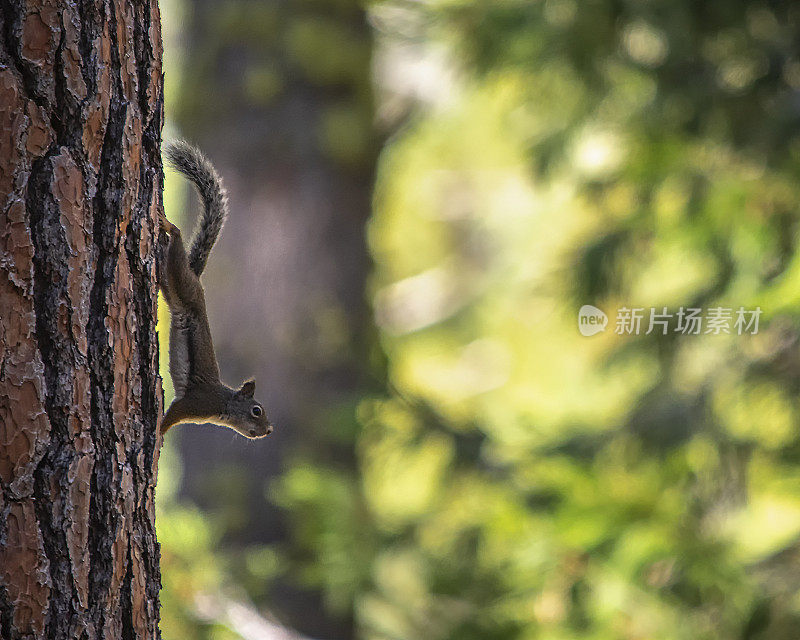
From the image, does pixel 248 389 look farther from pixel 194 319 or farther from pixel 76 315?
pixel 76 315

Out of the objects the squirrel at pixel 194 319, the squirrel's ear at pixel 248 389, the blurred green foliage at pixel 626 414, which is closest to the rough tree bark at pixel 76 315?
the squirrel at pixel 194 319

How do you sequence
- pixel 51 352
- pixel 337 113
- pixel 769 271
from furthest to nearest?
pixel 337 113 < pixel 769 271 < pixel 51 352

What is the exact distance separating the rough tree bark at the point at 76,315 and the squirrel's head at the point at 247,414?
327mm

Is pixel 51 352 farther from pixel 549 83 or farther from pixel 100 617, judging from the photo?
pixel 549 83

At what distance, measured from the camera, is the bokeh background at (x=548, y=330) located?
2.46m

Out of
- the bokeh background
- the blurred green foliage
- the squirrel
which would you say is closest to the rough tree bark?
the squirrel

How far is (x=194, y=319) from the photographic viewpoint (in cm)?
125

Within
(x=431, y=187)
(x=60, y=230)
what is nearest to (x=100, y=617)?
(x=60, y=230)

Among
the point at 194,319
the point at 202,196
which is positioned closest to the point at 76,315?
the point at 194,319

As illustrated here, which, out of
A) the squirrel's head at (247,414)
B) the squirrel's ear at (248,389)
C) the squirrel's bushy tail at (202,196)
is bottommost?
the squirrel's head at (247,414)

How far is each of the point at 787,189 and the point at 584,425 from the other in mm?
955

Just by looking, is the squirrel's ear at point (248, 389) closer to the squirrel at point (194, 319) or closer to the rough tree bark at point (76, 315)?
the squirrel at point (194, 319)

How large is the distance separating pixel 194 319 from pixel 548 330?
118 inches

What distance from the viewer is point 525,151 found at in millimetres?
3297
